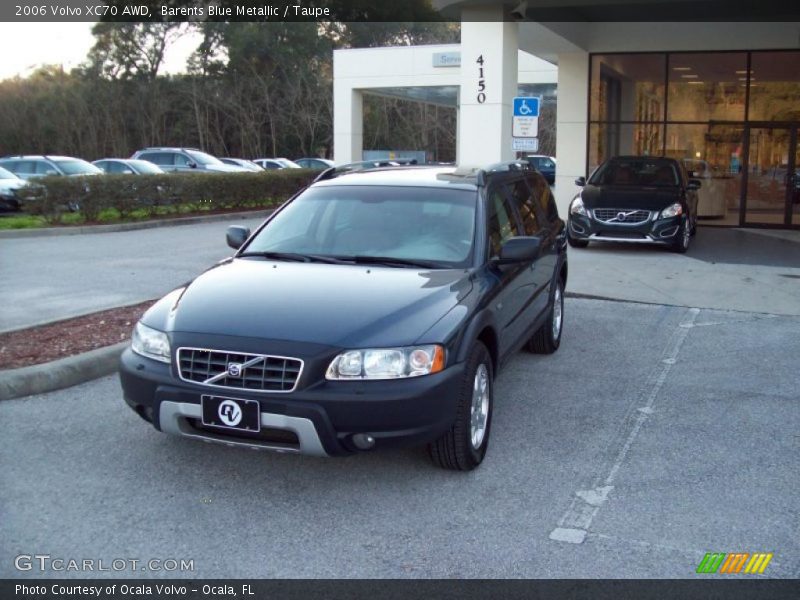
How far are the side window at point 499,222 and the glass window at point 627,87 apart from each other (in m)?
14.5

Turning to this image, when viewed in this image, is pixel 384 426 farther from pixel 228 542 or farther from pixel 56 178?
pixel 56 178

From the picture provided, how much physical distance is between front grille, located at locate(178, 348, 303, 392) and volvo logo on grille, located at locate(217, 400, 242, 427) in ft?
0.30

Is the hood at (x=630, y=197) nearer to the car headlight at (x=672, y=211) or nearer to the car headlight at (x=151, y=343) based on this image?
the car headlight at (x=672, y=211)

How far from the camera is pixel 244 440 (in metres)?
4.56

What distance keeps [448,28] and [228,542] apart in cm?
5356

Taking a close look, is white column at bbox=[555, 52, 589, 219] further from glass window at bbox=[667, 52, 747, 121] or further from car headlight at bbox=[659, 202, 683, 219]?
car headlight at bbox=[659, 202, 683, 219]

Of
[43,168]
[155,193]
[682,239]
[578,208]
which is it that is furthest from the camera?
[43,168]

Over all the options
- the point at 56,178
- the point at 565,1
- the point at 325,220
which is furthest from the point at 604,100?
the point at 325,220

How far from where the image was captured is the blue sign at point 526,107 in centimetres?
1344

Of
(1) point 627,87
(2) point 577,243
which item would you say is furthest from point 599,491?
(1) point 627,87

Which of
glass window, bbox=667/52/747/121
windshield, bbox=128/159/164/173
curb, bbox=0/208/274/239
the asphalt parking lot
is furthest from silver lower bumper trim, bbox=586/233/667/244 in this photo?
windshield, bbox=128/159/164/173

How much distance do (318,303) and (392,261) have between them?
2.94 feet

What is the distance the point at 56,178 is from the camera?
18.9 metres
